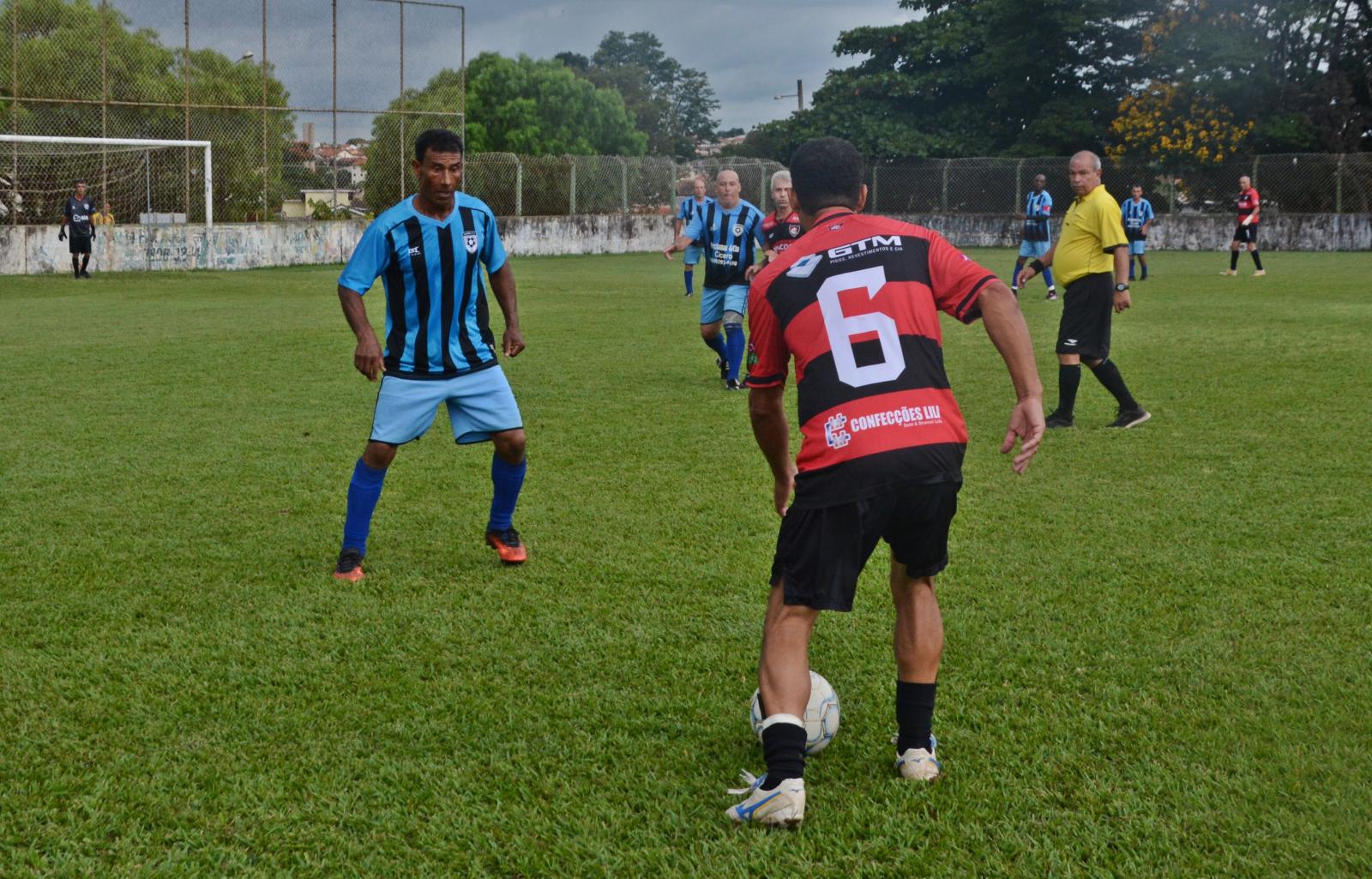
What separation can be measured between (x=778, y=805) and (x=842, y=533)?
696 millimetres

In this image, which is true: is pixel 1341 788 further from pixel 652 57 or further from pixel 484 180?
pixel 652 57

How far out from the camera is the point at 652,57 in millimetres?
109438

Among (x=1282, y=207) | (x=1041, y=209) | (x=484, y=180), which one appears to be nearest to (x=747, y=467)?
(x=1041, y=209)

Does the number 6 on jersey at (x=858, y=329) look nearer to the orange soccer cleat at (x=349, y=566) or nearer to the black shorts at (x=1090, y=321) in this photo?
the orange soccer cleat at (x=349, y=566)

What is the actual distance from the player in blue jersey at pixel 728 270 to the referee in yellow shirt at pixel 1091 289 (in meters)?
2.83

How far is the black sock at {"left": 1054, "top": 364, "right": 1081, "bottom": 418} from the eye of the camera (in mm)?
9219

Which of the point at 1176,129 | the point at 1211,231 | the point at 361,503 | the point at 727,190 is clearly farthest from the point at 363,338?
the point at 1176,129

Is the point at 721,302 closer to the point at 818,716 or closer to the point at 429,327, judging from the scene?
the point at 429,327

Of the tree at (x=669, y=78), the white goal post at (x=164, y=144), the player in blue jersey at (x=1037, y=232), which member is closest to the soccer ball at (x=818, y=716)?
the player in blue jersey at (x=1037, y=232)

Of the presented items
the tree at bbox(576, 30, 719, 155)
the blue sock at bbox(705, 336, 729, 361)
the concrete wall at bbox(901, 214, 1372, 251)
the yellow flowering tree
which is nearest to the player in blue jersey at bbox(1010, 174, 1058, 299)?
the blue sock at bbox(705, 336, 729, 361)

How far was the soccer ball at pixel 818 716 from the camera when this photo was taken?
369 centimetres

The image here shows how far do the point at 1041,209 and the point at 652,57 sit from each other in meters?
91.5

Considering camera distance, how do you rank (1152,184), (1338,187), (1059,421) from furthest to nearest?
(1152,184)
(1338,187)
(1059,421)

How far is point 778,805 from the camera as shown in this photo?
3.27m
